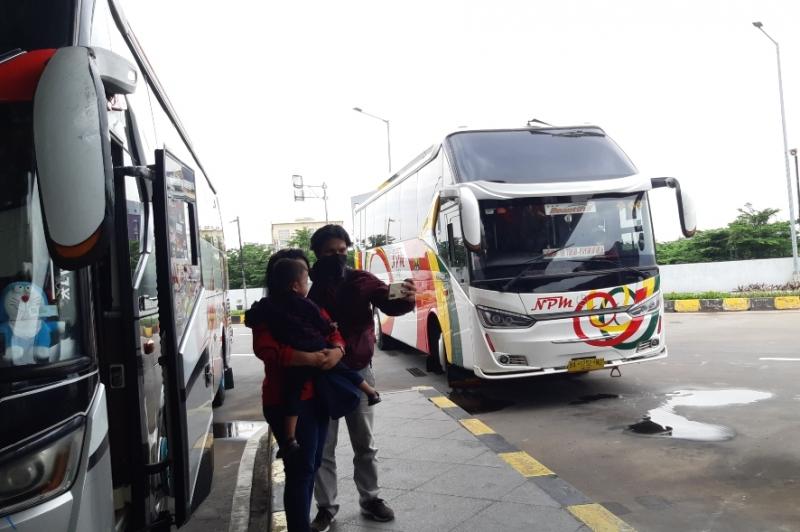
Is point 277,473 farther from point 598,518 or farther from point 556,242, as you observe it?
point 556,242

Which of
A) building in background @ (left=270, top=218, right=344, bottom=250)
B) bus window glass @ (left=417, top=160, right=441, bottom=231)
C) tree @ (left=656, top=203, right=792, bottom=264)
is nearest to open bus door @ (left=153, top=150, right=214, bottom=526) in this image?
bus window glass @ (left=417, top=160, right=441, bottom=231)

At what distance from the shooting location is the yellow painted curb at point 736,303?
738 inches

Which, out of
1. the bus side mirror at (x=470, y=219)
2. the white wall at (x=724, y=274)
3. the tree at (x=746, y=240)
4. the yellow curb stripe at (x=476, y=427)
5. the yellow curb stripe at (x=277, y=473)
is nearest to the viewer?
the yellow curb stripe at (x=277, y=473)

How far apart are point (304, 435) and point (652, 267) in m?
5.51

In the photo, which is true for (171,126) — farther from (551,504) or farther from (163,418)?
(551,504)

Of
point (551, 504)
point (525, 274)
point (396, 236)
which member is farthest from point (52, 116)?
point (396, 236)

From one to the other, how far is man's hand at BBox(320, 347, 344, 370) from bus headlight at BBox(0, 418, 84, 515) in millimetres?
1154

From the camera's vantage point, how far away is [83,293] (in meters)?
2.50

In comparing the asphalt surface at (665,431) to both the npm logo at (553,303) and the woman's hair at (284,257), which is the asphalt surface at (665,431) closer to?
the npm logo at (553,303)

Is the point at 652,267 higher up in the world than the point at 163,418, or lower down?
higher up

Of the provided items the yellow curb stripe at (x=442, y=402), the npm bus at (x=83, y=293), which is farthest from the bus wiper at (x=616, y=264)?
the npm bus at (x=83, y=293)

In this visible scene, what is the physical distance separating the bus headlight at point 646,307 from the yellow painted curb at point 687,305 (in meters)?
13.6

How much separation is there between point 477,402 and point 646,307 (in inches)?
88.0

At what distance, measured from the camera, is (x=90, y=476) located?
2352 millimetres
